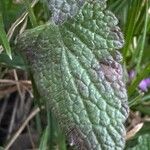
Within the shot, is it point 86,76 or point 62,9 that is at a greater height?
point 62,9

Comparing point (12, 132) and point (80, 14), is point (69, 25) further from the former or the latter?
point (12, 132)

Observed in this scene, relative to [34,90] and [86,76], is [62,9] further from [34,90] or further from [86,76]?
[34,90]

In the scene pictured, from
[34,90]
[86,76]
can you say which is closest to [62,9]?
[86,76]

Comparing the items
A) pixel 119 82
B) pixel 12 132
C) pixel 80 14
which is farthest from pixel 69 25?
pixel 12 132

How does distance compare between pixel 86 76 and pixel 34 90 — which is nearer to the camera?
pixel 86 76

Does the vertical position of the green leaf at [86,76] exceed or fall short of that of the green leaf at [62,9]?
it falls short
